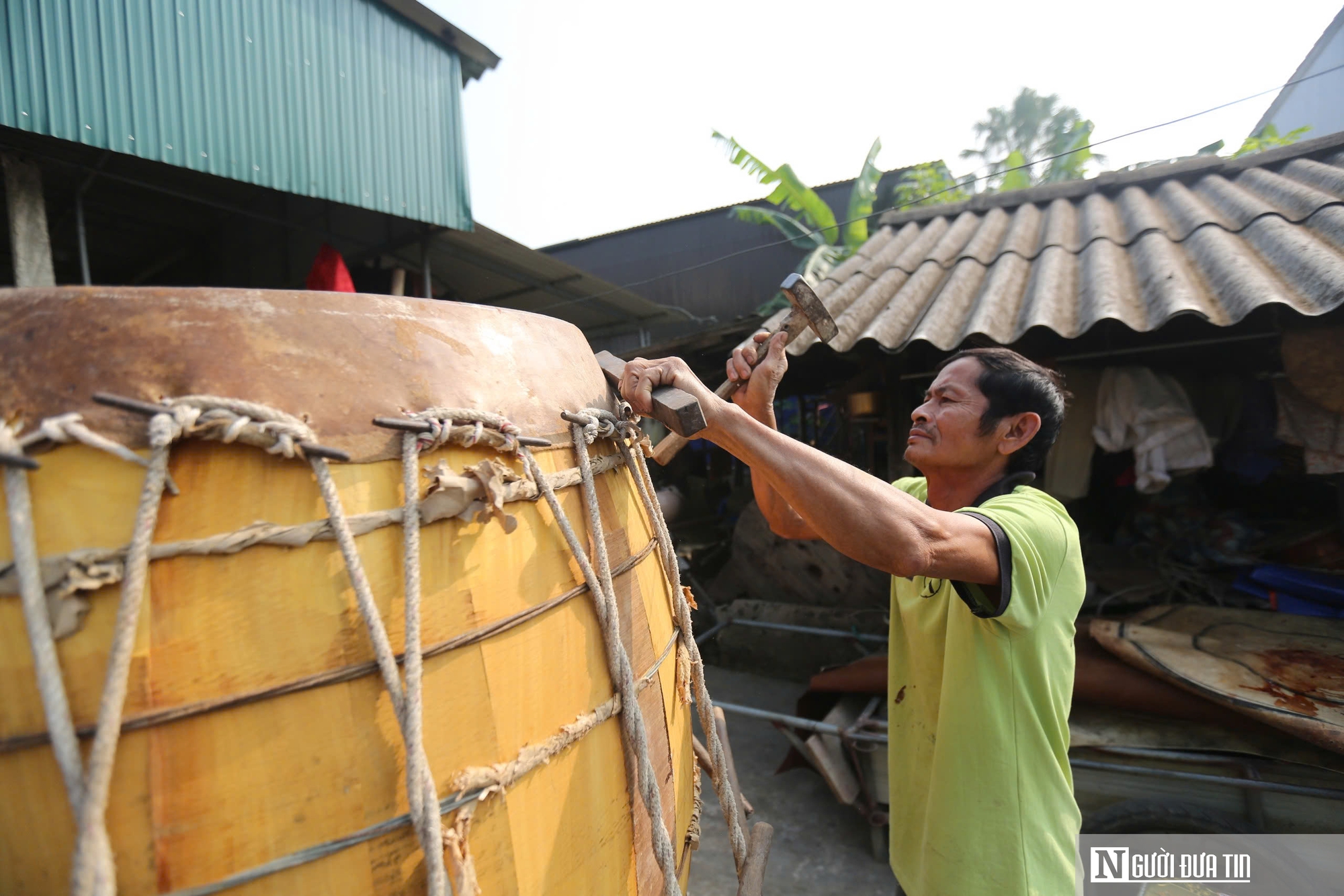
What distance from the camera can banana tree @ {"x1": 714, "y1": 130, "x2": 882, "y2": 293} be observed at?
7184mm

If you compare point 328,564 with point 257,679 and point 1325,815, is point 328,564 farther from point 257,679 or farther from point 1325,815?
point 1325,815

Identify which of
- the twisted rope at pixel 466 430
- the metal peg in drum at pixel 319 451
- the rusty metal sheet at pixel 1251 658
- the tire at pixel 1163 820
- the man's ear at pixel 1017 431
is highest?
the twisted rope at pixel 466 430

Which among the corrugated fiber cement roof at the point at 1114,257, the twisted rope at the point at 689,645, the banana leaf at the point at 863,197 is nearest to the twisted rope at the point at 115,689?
the twisted rope at the point at 689,645

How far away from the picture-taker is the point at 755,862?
4.62 feet

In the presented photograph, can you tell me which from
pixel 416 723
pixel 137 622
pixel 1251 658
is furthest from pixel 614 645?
pixel 1251 658

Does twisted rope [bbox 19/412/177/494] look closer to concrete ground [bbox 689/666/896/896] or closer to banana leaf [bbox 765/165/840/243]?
concrete ground [bbox 689/666/896/896]

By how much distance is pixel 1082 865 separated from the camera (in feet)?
8.25

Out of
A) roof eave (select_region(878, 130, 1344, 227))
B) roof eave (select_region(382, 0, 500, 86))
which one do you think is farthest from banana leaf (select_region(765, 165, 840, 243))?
roof eave (select_region(382, 0, 500, 86))

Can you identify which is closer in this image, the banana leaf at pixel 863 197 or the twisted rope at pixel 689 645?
the twisted rope at pixel 689 645

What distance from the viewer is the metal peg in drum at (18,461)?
685 millimetres

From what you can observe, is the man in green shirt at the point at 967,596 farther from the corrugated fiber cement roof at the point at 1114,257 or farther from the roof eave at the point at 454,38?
the roof eave at the point at 454,38

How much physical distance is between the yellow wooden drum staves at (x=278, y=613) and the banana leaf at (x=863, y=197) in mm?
7603

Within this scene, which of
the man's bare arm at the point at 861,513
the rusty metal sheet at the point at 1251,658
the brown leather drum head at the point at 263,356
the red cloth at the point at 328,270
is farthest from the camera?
the red cloth at the point at 328,270

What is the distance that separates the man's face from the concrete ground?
219 centimetres
